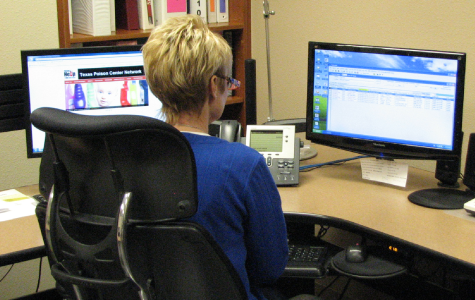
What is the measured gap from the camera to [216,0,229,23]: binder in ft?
9.83

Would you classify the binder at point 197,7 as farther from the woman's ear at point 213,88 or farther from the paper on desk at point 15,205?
the woman's ear at point 213,88

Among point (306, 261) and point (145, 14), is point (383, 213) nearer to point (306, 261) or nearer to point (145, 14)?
point (306, 261)

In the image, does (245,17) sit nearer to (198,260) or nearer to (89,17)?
(89,17)

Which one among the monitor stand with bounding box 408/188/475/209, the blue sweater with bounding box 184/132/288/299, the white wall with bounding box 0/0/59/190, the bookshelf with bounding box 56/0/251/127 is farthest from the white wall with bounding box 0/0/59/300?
the monitor stand with bounding box 408/188/475/209

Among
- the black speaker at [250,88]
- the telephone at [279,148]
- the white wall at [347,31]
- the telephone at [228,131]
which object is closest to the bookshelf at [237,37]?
the white wall at [347,31]

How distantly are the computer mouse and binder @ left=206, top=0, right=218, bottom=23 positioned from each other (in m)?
1.75

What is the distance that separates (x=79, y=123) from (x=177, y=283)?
0.36 m

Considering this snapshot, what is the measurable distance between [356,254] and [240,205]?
0.63 m

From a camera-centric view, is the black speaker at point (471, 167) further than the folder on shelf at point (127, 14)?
No

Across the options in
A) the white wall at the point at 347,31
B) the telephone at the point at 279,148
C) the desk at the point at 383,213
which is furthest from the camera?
the white wall at the point at 347,31

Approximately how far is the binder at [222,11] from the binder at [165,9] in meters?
0.26

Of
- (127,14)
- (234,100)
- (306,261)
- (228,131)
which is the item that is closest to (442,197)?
(306,261)

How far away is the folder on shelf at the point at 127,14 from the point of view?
2.64 meters

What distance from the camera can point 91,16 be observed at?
2.46 meters
